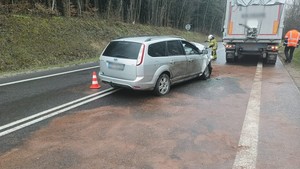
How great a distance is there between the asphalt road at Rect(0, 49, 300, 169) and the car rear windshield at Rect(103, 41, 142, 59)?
1.13m

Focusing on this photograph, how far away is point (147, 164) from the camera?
3852 millimetres

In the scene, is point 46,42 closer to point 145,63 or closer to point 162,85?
point 162,85

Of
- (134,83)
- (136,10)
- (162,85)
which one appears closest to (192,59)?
(162,85)

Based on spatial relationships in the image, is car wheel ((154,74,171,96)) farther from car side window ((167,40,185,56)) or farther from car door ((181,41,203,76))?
car door ((181,41,203,76))

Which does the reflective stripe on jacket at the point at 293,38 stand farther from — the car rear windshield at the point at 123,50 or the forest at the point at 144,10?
the forest at the point at 144,10

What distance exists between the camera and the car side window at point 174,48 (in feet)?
25.5

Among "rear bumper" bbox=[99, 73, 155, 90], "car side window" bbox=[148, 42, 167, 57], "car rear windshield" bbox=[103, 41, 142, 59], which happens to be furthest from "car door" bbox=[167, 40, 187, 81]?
"car rear windshield" bbox=[103, 41, 142, 59]

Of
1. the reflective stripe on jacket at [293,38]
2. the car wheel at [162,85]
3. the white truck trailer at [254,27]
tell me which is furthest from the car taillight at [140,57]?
the reflective stripe on jacket at [293,38]

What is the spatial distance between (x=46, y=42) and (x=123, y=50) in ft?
32.8

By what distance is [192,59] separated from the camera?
8.62m

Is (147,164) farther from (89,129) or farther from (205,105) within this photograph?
(205,105)

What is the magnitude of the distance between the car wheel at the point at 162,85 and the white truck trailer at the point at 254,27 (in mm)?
7355

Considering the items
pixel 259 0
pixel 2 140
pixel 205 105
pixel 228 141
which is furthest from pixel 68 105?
pixel 259 0

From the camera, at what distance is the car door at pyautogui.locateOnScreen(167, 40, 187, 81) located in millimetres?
7742
